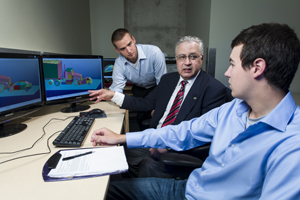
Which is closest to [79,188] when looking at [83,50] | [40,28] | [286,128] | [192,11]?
[286,128]

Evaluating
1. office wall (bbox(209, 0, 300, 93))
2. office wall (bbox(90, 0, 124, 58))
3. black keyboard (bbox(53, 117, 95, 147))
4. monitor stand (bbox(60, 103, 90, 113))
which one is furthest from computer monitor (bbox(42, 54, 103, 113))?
office wall (bbox(90, 0, 124, 58))

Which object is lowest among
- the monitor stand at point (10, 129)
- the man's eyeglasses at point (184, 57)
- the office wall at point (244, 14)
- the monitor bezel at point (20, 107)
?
the monitor stand at point (10, 129)

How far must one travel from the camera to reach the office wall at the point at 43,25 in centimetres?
147

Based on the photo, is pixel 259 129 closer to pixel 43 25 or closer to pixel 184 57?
pixel 184 57

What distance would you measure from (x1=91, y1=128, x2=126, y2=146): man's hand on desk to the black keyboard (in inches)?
2.8

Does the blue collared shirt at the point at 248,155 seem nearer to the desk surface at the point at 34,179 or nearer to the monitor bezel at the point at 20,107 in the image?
the desk surface at the point at 34,179

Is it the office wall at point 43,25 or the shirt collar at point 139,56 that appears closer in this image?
the office wall at point 43,25

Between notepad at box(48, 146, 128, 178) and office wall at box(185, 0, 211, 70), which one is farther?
office wall at box(185, 0, 211, 70)

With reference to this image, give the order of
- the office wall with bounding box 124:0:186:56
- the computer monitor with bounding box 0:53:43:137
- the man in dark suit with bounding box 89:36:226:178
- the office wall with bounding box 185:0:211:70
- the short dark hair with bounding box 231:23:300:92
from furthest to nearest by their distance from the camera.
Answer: the office wall with bounding box 124:0:186:56, the office wall with bounding box 185:0:211:70, the man in dark suit with bounding box 89:36:226:178, the computer monitor with bounding box 0:53:43:137, the short dark hair with bounding box 231:23:300:92

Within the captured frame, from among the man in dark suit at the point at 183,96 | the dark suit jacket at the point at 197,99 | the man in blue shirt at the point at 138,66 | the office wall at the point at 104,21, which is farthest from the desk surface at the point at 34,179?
the office wall at the point at 104,21

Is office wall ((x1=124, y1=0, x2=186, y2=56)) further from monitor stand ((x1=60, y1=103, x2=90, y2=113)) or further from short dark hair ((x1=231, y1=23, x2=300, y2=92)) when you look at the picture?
short dark hair ((x1=231, y1=23, x2=300, y2=92))

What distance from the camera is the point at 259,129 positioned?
0.70 meters

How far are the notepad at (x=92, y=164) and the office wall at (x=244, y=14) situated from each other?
2587mm

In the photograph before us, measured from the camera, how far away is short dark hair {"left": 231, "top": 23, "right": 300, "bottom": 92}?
26.0 inches
